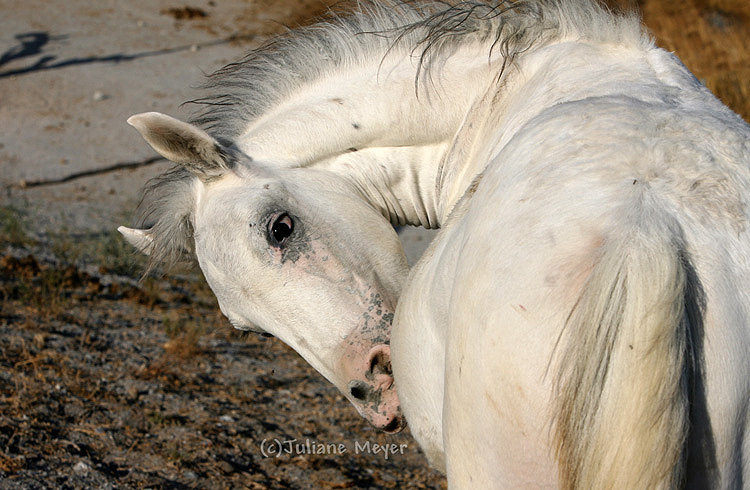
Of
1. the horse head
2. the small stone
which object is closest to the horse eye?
the horse head

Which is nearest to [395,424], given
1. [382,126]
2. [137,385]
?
Answer: [382,126]

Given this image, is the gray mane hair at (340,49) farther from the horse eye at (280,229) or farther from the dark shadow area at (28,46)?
the dark shadow area at (28,46)

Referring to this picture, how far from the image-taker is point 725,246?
117 cm

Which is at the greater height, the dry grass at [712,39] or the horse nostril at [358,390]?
the horse nostril at [358,390]

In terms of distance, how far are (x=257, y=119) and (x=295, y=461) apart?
1.60m

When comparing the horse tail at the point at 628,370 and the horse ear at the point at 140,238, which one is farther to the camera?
the horse ear at the point at 140,238

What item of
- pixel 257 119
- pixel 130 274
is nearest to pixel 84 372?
pixel 130 274

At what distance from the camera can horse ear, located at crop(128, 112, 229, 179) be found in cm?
200

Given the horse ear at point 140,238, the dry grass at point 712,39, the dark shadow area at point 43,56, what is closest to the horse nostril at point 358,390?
the horse ear at point 140,238

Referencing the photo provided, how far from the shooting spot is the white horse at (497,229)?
111cm

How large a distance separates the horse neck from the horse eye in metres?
0.21

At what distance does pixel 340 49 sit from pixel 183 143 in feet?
1.78

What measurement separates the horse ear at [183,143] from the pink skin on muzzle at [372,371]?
620 millimetres

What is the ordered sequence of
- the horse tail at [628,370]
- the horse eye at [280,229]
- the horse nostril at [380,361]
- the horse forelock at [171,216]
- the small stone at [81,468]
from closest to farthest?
1. the horse tail at [628,370]
2. the horse nostril at [380,361]
3. the horse eye at [280,229]
4. the horse forelock at [171,216]
5. the small stone at [81,468]
